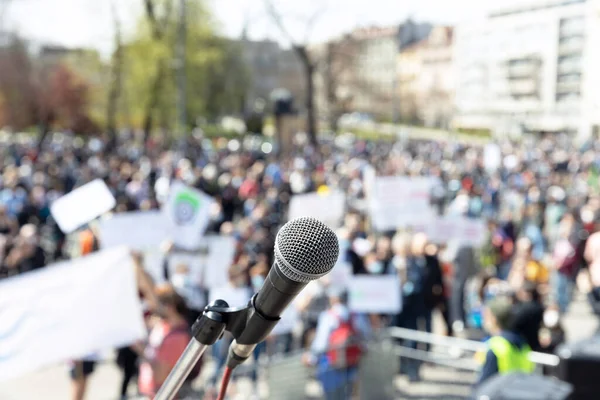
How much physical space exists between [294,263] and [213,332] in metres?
0.34

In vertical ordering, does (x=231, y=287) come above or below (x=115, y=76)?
below

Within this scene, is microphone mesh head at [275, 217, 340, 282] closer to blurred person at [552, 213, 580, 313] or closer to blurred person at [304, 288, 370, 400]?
blurred person at [304, 288, 370, 400]

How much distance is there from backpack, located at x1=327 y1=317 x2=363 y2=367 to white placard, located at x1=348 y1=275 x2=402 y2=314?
2.83 feet

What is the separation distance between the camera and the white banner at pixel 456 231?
32.1ft

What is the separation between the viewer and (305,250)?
161cm

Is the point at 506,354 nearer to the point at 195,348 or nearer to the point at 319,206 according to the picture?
the point at 195,348

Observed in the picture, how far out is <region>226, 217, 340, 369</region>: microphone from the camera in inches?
63.3

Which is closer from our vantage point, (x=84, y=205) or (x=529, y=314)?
(x=84, y=205)

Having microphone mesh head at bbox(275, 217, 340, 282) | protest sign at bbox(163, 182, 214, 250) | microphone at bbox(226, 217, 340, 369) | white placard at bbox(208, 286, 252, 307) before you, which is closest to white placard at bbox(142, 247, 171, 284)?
protest sign at bbox(163, 182, 214, 250)

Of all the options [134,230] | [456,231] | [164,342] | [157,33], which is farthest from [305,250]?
[157,33]

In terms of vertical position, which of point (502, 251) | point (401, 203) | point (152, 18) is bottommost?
point (502, 251)

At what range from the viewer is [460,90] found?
102 meters

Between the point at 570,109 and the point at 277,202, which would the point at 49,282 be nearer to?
the point at 277,202

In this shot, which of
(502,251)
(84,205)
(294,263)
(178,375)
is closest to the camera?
(294,263)
